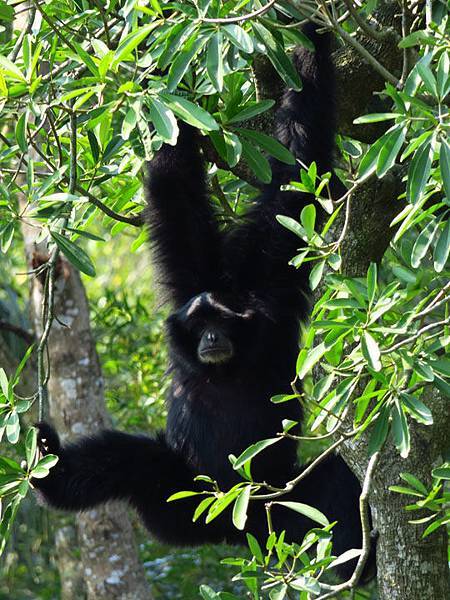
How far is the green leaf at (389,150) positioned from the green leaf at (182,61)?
2.75 ft

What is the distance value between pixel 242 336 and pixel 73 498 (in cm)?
145

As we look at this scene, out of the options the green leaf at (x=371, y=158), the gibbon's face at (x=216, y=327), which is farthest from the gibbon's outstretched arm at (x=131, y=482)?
the green leaf at (x=371, y=158)

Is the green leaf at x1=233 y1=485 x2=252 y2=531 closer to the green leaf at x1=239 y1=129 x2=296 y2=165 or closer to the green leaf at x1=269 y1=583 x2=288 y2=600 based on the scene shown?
the green leaf at x1=269 y1=583 x2=288 y2=600

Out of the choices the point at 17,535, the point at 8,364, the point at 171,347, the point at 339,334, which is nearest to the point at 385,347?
the point at 339,334

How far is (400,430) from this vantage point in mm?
3305

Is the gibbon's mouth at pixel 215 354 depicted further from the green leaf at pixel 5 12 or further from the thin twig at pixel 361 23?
the green leaf at pixel 5 12

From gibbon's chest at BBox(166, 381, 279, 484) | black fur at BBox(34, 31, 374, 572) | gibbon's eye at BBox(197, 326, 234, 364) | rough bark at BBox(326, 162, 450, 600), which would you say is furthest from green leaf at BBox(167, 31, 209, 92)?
gibbon's chest at BBox(166, 381, 279, 484)

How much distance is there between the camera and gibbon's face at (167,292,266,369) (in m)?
5.60

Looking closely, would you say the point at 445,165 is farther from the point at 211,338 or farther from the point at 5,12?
the point at 211,338

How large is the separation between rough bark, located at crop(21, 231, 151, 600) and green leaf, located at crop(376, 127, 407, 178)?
5122 millimetres

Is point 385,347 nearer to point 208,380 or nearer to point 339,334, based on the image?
point 339,334

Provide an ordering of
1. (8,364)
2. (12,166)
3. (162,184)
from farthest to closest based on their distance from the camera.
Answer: (8,364)
(12,166)
(162,184)

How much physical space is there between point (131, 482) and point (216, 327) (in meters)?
1.12

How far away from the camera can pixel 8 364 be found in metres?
9.21
